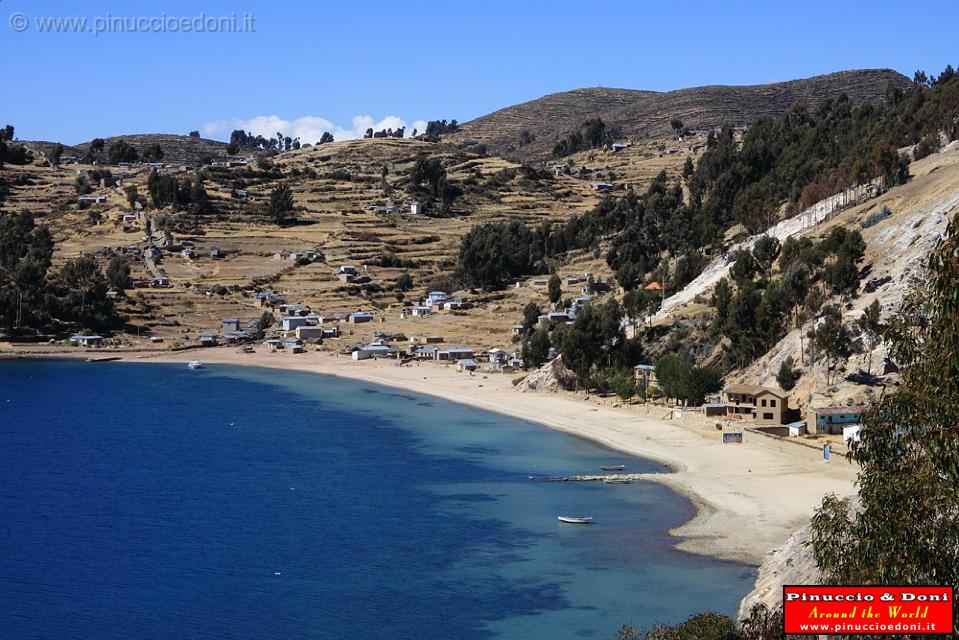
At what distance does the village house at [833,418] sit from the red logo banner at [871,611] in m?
47.6

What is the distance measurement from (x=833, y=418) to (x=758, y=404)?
5.67 m

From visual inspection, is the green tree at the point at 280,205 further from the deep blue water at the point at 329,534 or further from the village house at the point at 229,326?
the deep blue water at the point at 329,534

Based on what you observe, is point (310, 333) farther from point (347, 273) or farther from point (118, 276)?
point (118, 276)

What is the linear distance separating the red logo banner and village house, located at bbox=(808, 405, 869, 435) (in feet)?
156

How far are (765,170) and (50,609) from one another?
97508mm

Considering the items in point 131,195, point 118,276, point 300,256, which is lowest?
point 118,276

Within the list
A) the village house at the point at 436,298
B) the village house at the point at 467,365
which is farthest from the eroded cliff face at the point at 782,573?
the village house at the point at 436,298

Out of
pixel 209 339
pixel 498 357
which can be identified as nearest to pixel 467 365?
pixel 498 357

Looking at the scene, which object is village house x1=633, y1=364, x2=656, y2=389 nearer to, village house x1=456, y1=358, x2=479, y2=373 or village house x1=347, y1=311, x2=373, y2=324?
village house x1=456, y1=358, x2=479, y2=373

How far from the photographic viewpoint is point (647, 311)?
8981cm

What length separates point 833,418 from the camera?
201 ft

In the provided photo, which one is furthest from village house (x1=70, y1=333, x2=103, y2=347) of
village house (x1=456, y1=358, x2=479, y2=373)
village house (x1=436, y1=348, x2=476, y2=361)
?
village house (x1=456, y1=358, x2=479, y2=373)

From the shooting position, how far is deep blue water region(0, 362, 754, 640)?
3616cm

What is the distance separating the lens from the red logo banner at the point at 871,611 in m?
14.8
